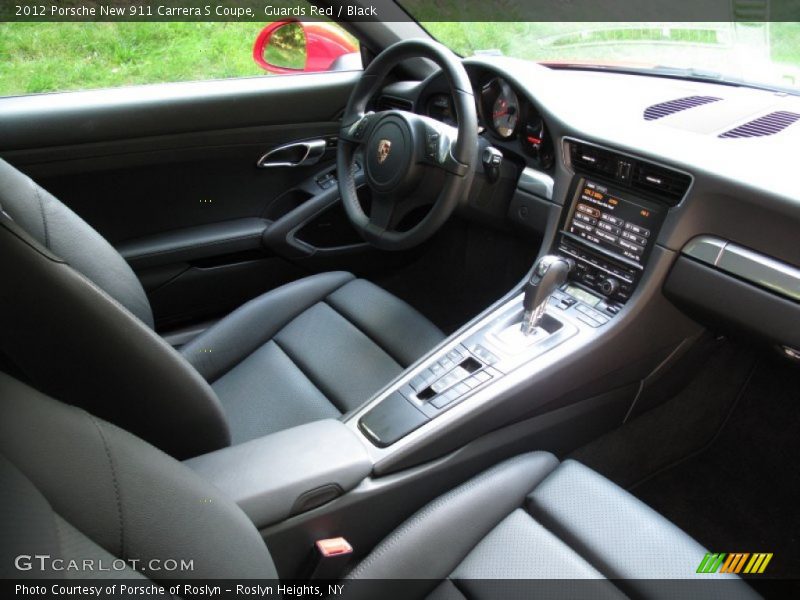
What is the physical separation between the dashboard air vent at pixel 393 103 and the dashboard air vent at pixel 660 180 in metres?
0.77

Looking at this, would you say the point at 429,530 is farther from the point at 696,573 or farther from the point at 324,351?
the point at 324,351

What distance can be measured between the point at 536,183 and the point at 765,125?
476 millimetres

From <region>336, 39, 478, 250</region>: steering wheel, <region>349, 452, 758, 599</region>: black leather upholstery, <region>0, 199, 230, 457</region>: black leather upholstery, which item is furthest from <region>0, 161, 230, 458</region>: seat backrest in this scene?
<region>336, 39, 478, 250</region>: steering wheel

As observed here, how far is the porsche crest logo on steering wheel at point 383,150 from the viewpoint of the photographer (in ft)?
5.39

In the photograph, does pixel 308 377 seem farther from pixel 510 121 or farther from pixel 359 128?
pixel 510 121

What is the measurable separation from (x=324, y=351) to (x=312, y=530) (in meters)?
0.54

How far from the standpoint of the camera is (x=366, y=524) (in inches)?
43.0

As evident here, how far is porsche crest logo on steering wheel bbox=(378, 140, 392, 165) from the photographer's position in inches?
64.6

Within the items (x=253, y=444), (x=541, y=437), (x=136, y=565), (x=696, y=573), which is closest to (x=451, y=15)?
(x=541, y=437)

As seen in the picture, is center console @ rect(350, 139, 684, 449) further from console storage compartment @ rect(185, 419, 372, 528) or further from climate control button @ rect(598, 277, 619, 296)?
console storage compartment @ rect(185, 419, 372, 528)

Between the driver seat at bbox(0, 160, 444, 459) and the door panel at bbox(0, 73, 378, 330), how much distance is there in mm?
403

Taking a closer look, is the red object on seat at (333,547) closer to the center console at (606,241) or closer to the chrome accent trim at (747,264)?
the center console at (606,241)

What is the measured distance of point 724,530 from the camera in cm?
157
